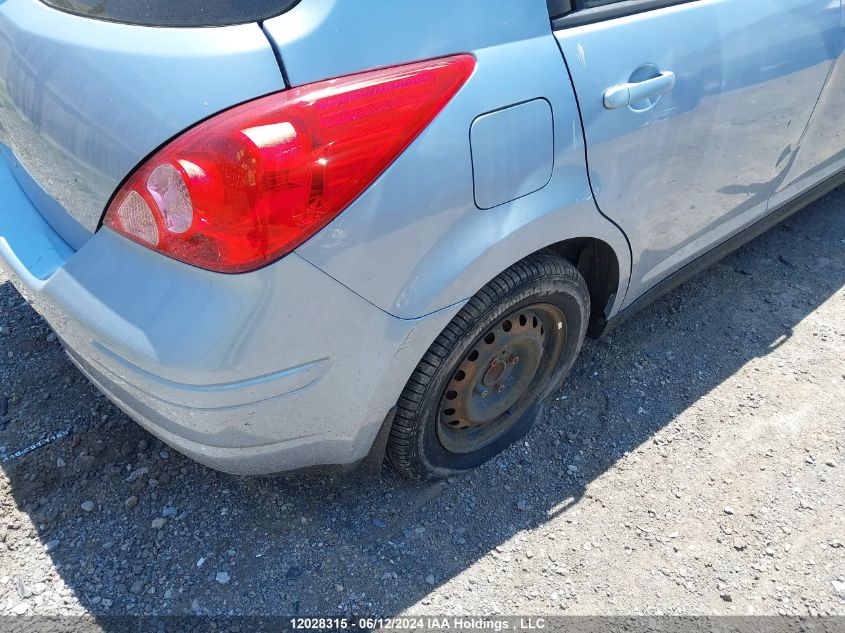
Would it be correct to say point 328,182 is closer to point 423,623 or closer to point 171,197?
point 171,197

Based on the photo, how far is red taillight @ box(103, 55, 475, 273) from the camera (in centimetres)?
133

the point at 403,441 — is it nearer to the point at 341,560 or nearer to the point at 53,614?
the point at 341,560

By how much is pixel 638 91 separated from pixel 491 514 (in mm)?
1270

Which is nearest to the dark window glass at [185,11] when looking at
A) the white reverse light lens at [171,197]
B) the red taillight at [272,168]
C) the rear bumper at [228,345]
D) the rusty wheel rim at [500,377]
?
the red taillight at [272,168]

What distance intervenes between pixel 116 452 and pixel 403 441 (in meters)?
0.96

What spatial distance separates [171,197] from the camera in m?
1.38

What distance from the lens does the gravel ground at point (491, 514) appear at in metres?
1.94

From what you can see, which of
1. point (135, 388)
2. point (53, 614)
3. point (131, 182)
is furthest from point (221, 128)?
point (53, 614)

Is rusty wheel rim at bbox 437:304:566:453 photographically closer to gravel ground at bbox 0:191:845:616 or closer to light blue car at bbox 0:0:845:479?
light blue car at bbox 0:0:845:479

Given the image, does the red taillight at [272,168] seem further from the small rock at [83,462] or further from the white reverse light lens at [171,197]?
the small rock at [83,462]

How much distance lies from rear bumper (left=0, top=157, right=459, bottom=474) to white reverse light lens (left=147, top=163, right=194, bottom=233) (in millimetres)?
92

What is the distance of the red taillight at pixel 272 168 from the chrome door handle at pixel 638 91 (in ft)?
1.79

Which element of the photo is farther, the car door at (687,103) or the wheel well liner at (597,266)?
the wheel well liner at (597,266)

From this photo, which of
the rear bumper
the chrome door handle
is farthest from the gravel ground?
the chrome door handle
